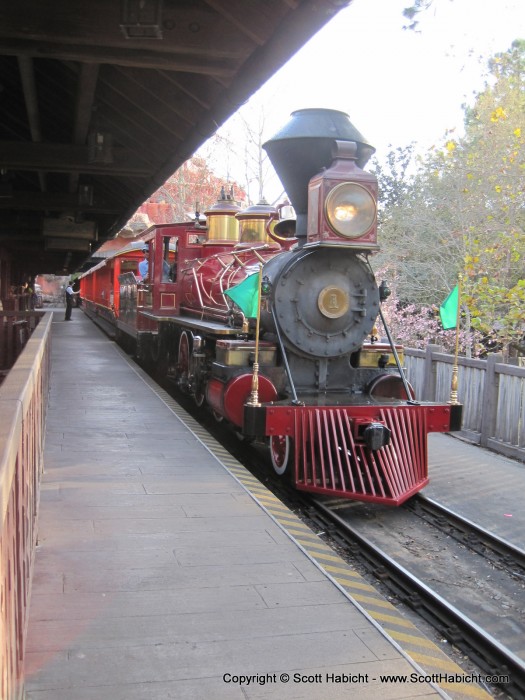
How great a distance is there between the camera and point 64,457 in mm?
5801

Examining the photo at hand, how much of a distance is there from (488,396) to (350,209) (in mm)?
3745

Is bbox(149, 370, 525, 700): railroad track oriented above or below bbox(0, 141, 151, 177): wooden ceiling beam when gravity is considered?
below

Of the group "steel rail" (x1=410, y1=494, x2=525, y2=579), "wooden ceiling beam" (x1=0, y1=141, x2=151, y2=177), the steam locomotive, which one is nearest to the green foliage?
the steam locomotive

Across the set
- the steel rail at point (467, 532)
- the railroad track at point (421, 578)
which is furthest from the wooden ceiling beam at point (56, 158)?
the steel rail at point (467, 532)

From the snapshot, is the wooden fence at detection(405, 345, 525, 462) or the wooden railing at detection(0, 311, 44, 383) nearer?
the wooden fence at detection(405, 345, 525, 462)

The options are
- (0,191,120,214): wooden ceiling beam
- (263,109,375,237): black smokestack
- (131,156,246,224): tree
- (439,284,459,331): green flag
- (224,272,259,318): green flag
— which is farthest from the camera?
(131,156,246,224): tree

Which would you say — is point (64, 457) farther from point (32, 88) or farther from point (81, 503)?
point (32, 88)

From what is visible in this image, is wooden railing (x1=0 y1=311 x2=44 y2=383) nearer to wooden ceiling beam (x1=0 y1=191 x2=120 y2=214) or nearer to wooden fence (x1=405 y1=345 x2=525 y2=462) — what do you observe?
wooden ceiling beam (x1=0 y1=191 x2=120 y2=214)

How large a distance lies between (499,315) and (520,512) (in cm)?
667

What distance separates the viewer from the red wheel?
632 centimetres

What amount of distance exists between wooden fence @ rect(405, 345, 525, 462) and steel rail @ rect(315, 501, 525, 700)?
12.4ft

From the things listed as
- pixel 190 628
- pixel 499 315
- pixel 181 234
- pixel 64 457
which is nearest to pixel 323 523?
pixel 64 457

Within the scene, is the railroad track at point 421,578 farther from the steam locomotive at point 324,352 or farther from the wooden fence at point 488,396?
the wooden fence at point 488,396

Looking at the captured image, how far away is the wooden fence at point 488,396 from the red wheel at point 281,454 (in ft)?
10.5
